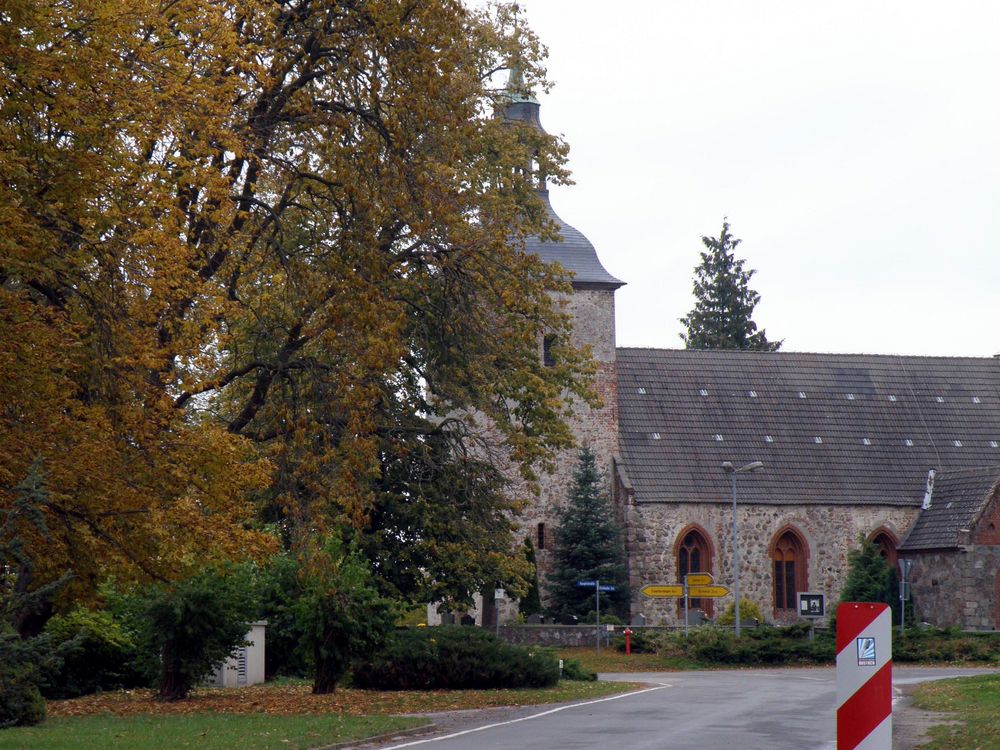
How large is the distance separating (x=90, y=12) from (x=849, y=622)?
33.8 ft

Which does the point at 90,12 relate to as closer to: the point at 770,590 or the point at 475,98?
the point at 475,98

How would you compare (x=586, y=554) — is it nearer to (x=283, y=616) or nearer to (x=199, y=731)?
(x=283, y=616)

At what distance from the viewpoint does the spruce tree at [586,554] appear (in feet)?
136

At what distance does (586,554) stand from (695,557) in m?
4.45

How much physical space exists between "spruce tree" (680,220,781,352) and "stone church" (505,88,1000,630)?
869 inches

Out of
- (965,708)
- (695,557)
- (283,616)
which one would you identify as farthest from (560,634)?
(965,708)

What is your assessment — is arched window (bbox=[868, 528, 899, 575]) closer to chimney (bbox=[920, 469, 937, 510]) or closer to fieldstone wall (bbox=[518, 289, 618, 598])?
chimney (bbox=[920, 469, 937, 510])

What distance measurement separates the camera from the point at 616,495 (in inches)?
1727

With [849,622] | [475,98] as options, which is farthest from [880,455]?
[849,622]

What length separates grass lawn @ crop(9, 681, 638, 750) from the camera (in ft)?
46.6

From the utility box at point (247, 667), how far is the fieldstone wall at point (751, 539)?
1826 cm

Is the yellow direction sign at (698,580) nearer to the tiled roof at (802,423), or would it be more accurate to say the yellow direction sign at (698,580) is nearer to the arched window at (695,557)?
the tiled roof at (802,423)

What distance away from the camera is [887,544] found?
44.9 meters

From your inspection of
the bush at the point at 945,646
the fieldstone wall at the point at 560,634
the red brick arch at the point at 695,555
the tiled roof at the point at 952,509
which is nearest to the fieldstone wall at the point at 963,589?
the tiled roof at the point at 952,509
